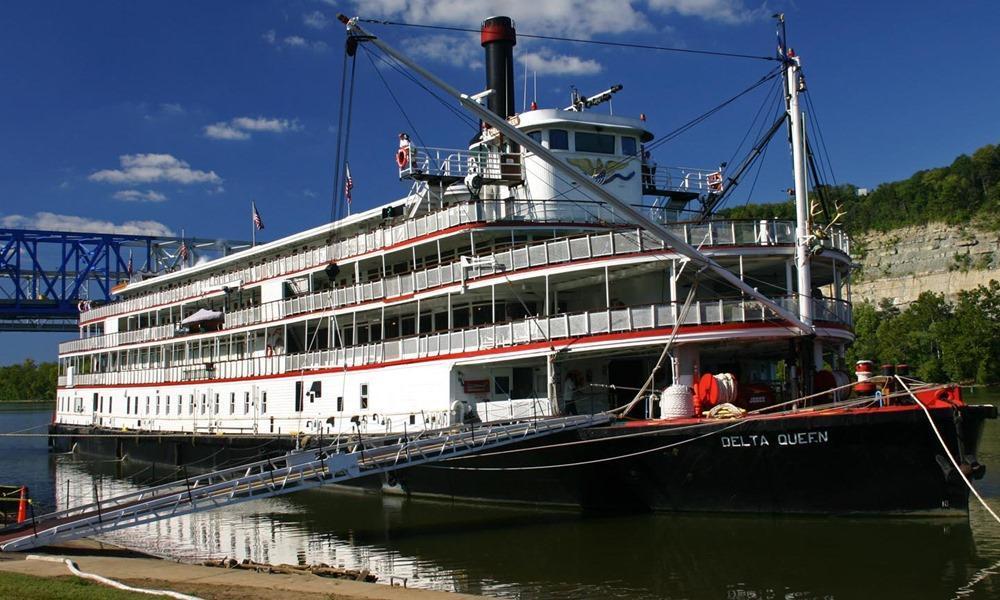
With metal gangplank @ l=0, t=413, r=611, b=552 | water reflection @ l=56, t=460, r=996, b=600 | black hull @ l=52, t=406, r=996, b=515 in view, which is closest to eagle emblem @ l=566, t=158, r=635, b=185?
metal gangplank @ l=0, t=413, r=611, b=552

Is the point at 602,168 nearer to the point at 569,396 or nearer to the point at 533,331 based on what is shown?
the point at 533,331

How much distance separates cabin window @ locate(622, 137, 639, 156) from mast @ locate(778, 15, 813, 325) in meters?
8.56

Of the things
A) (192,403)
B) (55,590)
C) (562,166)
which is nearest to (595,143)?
(562,166)

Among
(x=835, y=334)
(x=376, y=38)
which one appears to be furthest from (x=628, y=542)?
(x=376, y=38)

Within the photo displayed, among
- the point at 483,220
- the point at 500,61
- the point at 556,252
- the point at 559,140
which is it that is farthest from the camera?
the point at 500,61

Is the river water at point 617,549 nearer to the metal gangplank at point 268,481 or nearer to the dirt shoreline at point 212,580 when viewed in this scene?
the metal gangplank at point 268,481

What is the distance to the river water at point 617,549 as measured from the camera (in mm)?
16844

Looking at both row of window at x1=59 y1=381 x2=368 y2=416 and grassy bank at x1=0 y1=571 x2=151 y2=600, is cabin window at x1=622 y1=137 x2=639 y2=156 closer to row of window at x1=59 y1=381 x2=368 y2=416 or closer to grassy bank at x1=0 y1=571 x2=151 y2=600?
row of window at x1=59 y1=381 x2=368 y2=416

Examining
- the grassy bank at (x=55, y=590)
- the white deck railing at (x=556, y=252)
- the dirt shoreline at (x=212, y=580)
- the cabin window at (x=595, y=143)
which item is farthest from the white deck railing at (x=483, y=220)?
the grassy bank at (x=55, y=590)

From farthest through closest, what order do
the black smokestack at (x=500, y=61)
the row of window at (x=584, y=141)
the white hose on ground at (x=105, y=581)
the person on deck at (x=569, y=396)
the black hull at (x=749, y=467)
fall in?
the black smokestack at (x=500, y=61), the row of window at (x=584, y=141), the person on deck at (x=569, y=396), the black hull at (x=749, y=467), the white hose on ground at (x=105, y=581)

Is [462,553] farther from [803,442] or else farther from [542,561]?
[803,442]

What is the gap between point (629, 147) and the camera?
33.1 m

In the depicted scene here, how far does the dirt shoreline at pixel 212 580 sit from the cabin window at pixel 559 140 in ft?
62.9

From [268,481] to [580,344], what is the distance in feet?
30.0
